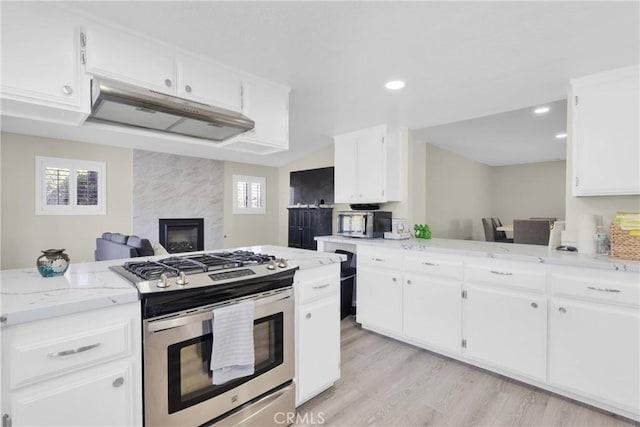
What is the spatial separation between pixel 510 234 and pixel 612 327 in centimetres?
549

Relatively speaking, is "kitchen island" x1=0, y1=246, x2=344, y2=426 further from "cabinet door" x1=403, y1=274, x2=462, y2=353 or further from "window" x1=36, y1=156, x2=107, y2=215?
"window" x1=36, y1=156, x2=107, y2=215

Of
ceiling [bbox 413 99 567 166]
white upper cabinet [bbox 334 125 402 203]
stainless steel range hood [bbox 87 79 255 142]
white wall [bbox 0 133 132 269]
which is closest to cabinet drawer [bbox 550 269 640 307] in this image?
white upper cabinet [bbox 334 125 402 203]

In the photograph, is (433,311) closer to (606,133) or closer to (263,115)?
Answer: (606,133)

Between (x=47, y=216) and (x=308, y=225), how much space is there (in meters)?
3.85

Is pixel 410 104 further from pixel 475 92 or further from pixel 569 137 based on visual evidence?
pixel 569 137

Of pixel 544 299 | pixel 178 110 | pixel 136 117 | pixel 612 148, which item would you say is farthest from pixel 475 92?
pixel 136 117

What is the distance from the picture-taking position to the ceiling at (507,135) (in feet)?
12.8

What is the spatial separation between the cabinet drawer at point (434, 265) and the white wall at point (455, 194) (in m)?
2.61

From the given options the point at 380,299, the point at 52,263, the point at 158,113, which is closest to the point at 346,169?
the point at 380,299

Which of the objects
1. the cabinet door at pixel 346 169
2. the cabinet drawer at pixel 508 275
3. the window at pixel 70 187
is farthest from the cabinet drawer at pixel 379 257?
the window at pixel 70 187

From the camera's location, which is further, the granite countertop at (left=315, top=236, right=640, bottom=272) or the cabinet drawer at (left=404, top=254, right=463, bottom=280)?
the cabinet drawer at (left=404, top=254, right=463, bottom=280)

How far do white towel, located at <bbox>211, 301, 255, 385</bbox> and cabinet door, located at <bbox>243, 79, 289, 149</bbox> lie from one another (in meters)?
1.29

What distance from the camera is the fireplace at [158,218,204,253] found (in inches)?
207

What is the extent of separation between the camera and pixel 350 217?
11.8 feet
